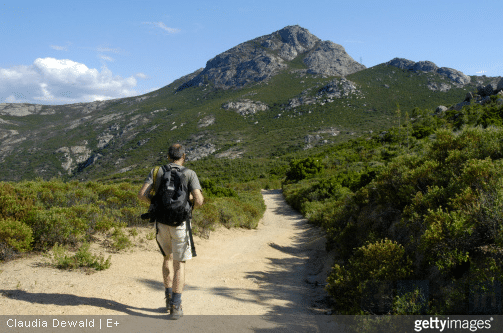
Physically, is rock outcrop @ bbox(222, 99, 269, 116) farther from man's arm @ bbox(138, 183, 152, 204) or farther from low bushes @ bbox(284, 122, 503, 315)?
man's arm @ bbox(138, 183, 152, 204)

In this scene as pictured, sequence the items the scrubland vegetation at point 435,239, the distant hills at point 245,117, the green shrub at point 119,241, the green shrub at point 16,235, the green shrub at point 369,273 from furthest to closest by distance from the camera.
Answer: the distant hills at point 245,117, the green shrub at point 119,241, the green shrub at point 16,235, the green shrub at point 369,273, the scrubland vegetation at point 435,239

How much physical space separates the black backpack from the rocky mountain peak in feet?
403

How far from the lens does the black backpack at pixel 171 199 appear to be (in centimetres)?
344

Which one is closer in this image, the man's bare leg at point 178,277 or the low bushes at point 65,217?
the man's bare leg at point 178,277

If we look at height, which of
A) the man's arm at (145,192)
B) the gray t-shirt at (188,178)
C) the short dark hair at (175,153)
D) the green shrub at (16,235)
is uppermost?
the short dark hair at (175,153)

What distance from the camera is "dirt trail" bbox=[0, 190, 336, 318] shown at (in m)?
3.83

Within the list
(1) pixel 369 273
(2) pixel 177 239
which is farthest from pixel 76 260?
(1) pixel 369 273

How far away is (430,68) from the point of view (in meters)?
98.6

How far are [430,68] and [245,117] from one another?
65.5m

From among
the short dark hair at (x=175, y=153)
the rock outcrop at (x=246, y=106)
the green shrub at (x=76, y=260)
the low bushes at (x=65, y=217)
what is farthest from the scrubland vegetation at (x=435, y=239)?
the rock outcrop at (x=246, y=106)

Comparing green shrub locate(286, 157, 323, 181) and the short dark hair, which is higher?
the short dark hair

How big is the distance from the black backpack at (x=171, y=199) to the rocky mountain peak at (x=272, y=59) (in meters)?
123

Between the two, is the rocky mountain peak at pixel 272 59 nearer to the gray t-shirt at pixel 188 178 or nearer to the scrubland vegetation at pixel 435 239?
the scrubland vegetation at pixel 435 239

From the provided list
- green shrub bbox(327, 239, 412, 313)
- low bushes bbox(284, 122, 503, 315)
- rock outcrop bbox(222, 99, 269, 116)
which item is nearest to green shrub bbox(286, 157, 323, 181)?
low bushes bbox(284, 122, 503, 315)
